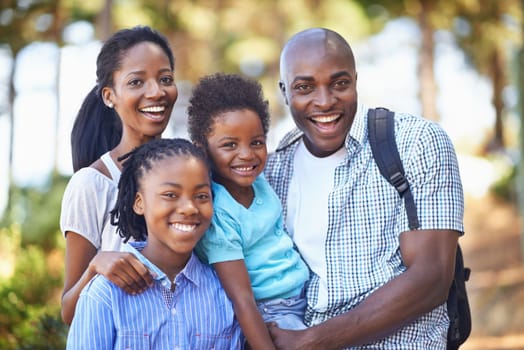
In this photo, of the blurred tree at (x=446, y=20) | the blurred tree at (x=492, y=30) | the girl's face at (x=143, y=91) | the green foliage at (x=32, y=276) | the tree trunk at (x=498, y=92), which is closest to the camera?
the girl's face at (x=143, y=91)

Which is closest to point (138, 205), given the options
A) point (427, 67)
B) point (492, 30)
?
point (427, 67)

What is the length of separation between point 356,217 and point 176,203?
0.91 m

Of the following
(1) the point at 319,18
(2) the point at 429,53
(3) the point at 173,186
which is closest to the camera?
(3) the point at 173,186

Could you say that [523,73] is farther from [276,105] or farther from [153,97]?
[276,105]

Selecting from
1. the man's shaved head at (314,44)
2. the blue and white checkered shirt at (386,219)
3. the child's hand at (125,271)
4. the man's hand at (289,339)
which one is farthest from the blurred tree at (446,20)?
the child's hand at (125,271)

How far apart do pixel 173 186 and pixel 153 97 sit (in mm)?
625

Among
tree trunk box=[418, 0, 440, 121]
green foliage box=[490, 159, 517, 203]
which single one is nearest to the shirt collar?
green foliage box=[490, 159, 517, 203]

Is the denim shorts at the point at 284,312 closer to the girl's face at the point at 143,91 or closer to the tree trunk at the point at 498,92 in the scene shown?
the girl's face at the point at 143,91

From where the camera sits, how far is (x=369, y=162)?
3562mm

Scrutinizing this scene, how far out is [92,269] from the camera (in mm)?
3072

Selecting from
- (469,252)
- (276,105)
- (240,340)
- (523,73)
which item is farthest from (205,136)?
(276,105)

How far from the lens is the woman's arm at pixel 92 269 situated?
295 centimetres

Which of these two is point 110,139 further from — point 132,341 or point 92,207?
point 132,341

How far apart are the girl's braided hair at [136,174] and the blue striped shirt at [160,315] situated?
75 millimetres
